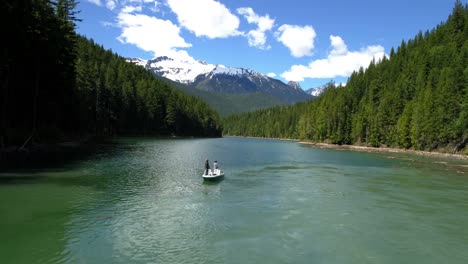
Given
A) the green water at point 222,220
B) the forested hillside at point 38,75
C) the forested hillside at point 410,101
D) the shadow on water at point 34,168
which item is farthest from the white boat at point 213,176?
the forested hillside at point 410,101

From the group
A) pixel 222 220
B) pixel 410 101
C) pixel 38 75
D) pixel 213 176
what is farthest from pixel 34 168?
pixel 410 101

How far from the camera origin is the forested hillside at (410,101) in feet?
330

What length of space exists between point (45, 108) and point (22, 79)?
8.94m

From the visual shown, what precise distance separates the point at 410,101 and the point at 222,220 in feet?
388

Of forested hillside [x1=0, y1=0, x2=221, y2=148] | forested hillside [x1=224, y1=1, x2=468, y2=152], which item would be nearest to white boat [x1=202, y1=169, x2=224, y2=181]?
forested hillside [x1=0, y1=0, x2=221, y2=148]

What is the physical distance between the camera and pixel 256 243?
20531mm

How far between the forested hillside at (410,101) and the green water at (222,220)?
63993mm

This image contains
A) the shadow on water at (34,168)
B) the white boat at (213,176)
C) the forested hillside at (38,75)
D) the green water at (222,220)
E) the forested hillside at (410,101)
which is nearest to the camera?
the green water at (222,220)

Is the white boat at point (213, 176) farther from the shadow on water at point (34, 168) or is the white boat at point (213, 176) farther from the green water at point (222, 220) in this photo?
the shadow on water at point (34, 168)

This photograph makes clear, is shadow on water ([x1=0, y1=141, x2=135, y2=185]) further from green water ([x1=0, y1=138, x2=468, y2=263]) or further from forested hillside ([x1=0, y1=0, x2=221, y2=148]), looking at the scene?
forested hillside ([x1=0, y1=0, x2=221, y2=148])

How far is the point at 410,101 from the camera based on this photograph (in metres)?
125

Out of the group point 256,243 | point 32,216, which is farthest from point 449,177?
point 32,216

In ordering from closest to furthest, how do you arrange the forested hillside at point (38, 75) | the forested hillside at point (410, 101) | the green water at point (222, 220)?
the green water at point (222, 220)
the forested hillside at point (38, 75)
the forested hillside at point (410, 101)

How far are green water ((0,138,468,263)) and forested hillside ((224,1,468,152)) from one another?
64.0 metres
